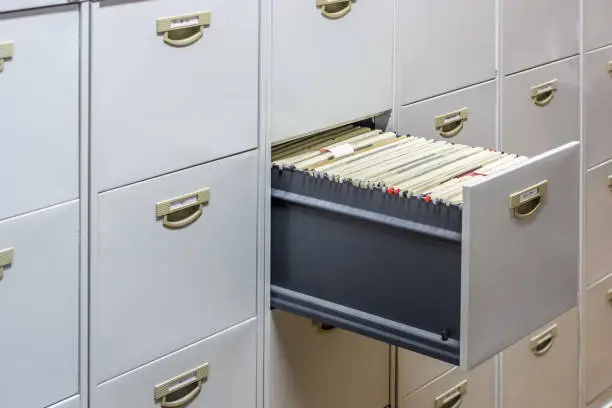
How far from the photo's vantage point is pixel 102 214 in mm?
1978

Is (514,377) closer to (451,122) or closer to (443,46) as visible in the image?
(451,122)

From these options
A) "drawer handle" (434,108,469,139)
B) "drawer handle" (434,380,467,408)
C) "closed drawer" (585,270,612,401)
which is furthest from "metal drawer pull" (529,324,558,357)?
"drawer handle" (434,108,469,139)

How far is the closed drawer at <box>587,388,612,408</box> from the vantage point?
11.8 feet

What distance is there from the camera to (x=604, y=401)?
3.63 m

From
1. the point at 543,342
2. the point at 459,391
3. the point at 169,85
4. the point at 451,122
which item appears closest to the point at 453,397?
the point at 459,391

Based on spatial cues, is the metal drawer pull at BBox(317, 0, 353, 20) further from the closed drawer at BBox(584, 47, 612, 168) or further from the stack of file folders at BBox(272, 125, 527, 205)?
the closed drawer at BBox(584, 47, 612, 168)

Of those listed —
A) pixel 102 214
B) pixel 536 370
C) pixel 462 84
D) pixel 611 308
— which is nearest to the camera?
pixel 102 214

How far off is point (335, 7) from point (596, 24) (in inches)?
45.4

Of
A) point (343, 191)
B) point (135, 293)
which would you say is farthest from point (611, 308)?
point (135, 293)

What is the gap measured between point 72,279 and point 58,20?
1.39 feet

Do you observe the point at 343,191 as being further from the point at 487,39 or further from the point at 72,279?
the point at 487,39

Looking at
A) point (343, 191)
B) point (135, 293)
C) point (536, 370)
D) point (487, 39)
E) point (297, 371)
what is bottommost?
point (536, 370)

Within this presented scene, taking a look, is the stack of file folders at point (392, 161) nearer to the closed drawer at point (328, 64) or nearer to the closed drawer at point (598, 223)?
the closed drawer at point (328, 64)

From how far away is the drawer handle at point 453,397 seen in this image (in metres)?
2.86
